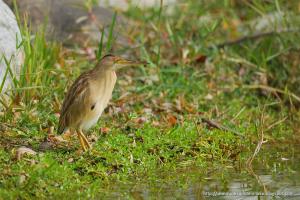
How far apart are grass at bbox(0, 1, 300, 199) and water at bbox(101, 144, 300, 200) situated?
59 mm

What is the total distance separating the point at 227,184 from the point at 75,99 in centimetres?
153

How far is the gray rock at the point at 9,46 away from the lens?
319 inches

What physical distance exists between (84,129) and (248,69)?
3.35 metres

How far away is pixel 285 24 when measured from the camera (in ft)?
34.0

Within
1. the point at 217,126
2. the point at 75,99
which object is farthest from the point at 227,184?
the point at 217,126

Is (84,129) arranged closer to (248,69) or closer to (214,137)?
(214,137)

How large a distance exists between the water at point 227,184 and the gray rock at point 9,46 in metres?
1.93

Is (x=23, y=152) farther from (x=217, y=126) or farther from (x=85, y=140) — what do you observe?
(x=217, y=126)

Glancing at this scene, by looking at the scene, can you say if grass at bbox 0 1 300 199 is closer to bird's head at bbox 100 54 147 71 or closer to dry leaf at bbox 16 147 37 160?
dry leaf at bbox 16 147 37 160

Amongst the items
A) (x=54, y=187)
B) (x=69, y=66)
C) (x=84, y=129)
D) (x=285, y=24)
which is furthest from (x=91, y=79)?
(x=285, y=24)

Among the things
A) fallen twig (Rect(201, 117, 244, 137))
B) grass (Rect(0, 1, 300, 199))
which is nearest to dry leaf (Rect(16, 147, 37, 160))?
grass (Rect(0, 1, 300, 199))

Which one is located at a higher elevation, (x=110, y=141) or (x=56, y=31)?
(x=56, y=31)

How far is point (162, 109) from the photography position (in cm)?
908

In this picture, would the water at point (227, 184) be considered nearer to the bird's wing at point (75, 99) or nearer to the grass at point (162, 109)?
the grass at point (162, 109)
